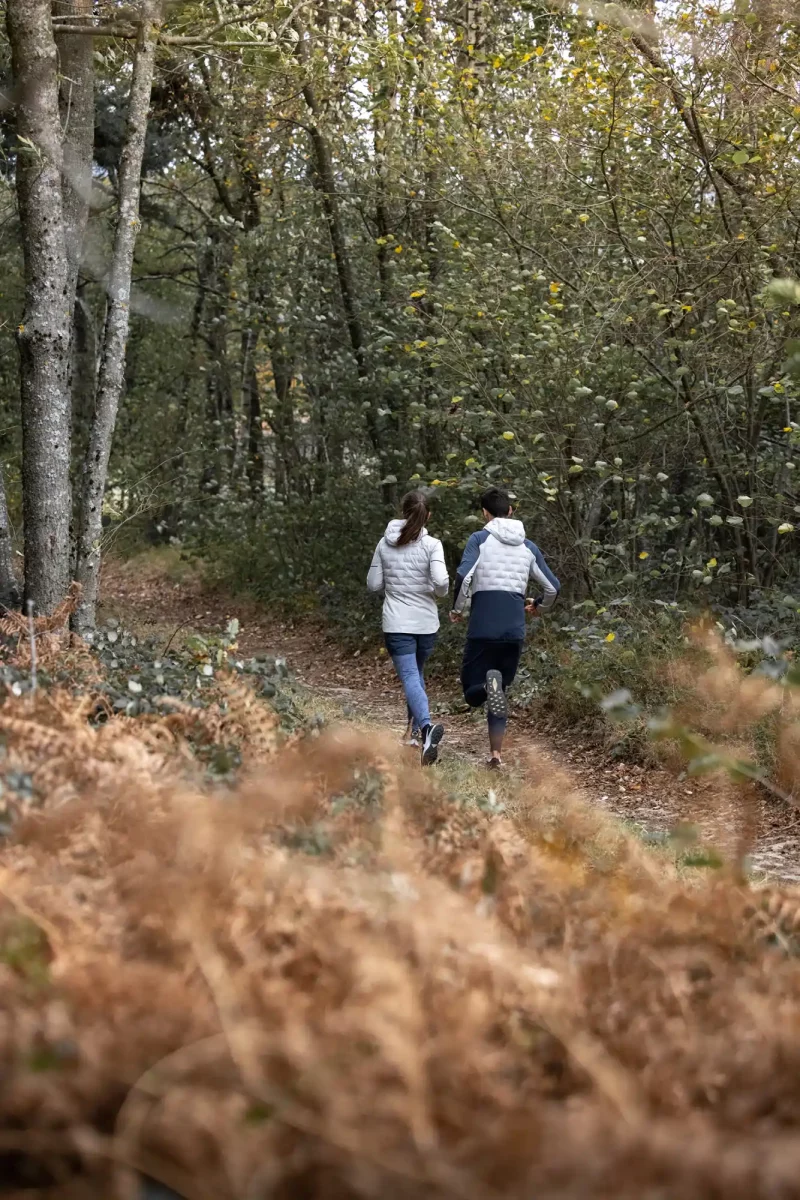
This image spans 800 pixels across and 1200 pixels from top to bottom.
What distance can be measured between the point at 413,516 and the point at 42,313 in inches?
128

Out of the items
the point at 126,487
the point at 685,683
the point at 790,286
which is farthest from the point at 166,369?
the point at 790,286

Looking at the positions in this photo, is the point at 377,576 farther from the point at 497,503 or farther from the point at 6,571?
the point at 6,571

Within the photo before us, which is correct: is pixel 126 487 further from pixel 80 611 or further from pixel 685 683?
pixel 685 683

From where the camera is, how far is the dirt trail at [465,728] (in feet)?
25.9

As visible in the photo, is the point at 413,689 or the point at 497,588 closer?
the point at 413,689

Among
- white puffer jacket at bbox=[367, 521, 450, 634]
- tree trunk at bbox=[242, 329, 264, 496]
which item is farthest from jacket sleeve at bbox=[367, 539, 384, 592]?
tree trunk at bbox=[242, 329, 264, 496]

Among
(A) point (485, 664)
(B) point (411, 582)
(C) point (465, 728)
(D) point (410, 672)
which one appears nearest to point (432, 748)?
(D) point (410, 672)

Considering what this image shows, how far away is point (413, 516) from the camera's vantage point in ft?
31.1

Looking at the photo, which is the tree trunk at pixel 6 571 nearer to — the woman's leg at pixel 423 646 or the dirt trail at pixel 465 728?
the dirt trail at pixel 465 728

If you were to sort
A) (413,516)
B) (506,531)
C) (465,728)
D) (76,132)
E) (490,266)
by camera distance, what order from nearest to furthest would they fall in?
(413,516), (506,531), (76,132), (465,728), (490,266)

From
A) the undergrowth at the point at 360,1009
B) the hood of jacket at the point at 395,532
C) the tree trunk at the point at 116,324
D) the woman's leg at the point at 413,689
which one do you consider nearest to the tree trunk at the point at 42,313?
the tree trunk at the point at 116,324

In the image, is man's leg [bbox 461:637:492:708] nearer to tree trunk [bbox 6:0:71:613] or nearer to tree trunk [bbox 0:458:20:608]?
tree trunk [bbox 6:0:71:613]

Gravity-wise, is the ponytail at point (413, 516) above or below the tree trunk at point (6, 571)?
above

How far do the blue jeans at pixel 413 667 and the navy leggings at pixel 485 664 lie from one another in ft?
1.33
